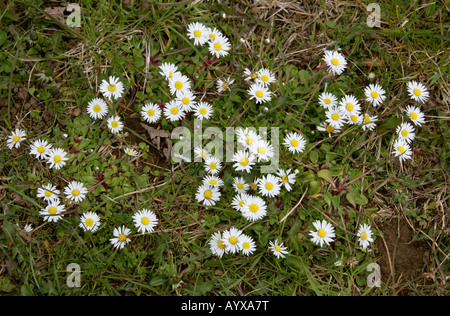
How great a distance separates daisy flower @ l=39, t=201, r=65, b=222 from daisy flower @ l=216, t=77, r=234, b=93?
1.74 meters

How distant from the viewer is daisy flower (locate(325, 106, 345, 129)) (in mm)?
3125

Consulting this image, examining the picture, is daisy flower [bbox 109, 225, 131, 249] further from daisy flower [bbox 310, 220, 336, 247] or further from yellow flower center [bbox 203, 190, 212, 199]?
daisy flower [bbox 310, 220, 336, 247]

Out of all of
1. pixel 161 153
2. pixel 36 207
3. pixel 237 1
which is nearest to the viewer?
pixel 36 207

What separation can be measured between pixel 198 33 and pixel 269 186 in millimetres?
1570

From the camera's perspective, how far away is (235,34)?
3.28 m

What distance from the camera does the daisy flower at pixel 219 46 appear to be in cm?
Result: 321

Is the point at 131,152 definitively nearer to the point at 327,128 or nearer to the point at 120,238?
the point at 120,238

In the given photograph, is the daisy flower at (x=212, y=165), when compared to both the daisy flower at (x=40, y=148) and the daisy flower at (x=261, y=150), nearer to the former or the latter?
the daisy flower at (x=261, y=150)

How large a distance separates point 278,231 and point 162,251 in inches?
39.6

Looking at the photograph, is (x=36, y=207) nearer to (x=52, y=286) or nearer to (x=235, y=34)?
(x=52, y=286)

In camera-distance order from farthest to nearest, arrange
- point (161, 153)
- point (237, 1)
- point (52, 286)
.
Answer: point (237, 1)
point (161, 153)
point (52, 286)

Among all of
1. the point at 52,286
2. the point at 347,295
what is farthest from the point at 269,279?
the point at 52,286

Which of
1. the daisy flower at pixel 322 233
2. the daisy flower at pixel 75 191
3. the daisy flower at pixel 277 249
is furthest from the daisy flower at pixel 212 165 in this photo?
the daisy flower at pixel 75 191

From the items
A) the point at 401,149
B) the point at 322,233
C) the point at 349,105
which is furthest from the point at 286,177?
the point at 401,149
